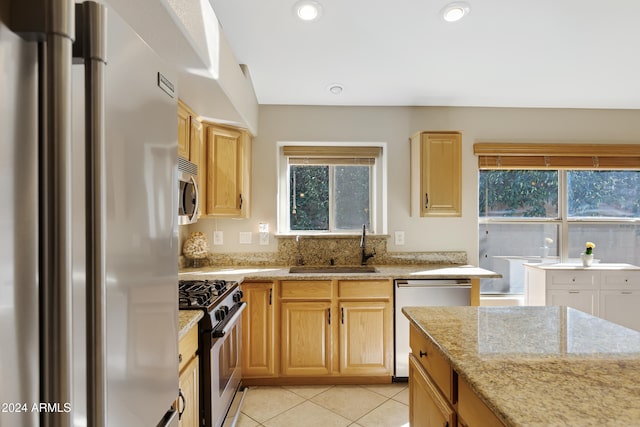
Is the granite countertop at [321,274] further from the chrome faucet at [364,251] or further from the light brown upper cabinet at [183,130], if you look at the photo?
the light brown upper cabinet at [183,130]

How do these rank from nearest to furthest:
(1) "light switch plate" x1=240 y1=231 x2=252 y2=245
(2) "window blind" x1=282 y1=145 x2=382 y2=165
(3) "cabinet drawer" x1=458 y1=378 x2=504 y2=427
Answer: (3) "cabinet drawer" x1=458 y1=378 x2=504 y2=427 → (1) "light switch plate" x1=240 y1=231 x2=252 y2=245 → (2) "window blind" x1=282 y1=145 x2=382 y2=165

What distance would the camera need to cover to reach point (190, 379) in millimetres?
1528

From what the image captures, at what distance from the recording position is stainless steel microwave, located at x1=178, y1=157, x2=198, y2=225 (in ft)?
5.87

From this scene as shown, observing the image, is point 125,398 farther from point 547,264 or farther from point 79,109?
point 547,264

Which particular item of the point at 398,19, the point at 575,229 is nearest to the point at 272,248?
the point at 398,19

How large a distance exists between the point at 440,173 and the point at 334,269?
1.26 metres

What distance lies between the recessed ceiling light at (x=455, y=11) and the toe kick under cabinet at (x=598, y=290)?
229 centimetres

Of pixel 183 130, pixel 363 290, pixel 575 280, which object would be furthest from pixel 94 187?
pixel 575 280

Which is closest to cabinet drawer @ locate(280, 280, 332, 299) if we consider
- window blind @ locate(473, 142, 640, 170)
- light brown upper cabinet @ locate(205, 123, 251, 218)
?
light brown upper cabinet @ locate(205, 123, 251, 218)

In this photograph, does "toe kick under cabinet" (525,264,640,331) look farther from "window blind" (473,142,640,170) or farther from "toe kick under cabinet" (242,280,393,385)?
"toe kick under cabinet" (242,280,393,385)

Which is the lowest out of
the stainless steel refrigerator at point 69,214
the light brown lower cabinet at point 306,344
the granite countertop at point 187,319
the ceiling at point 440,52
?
the light brown lower cabinet at point 306,344

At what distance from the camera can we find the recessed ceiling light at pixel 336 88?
9.85 feet

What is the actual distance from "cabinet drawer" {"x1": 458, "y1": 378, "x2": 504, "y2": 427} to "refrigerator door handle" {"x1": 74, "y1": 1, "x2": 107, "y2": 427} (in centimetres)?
90

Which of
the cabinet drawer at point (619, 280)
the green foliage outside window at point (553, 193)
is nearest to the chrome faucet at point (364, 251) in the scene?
the green foliage outside window at point (553, 193)
